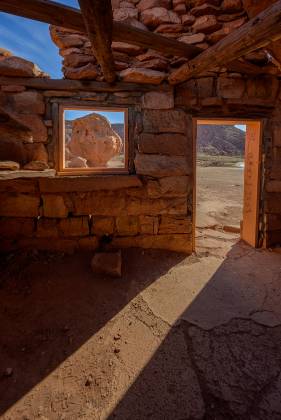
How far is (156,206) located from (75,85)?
6.66 ft

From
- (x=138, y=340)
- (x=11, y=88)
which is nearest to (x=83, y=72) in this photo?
(x=11, y=88)

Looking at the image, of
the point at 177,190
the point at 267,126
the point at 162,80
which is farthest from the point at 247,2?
the point at 177,190

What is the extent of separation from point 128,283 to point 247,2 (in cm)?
320

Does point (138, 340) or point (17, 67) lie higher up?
point (17, 67)

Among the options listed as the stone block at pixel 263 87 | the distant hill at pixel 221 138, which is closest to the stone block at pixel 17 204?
the stone block at pixel 263 87

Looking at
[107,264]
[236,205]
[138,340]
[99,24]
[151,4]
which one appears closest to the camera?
[99,24]

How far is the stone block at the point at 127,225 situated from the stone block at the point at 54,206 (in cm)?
77

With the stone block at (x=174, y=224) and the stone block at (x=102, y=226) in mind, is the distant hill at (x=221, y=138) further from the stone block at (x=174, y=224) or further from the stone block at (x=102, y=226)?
the stone block at (x=102, y=226)

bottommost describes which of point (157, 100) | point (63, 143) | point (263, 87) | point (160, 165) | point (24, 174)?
point (24, 174)

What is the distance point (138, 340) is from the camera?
202 centimetres

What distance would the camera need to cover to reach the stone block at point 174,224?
342 cm

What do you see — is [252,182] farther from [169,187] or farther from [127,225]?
[127,225]

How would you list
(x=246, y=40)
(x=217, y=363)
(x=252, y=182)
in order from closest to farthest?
(x=217, y=363) → (x=246, y=40) → (x=252, y=182)

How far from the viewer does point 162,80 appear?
10.3ft
